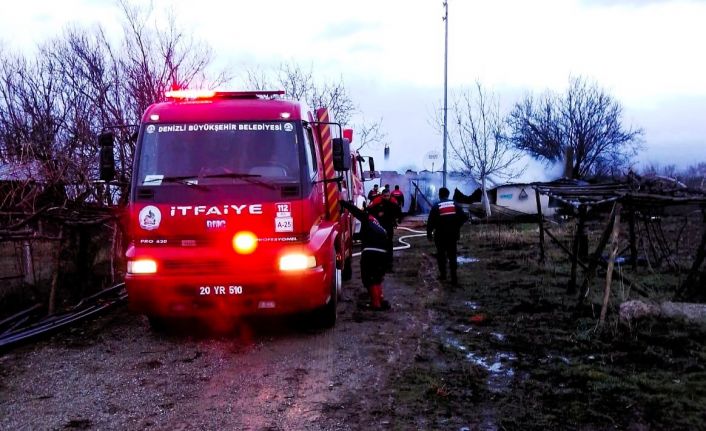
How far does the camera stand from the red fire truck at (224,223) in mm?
6734

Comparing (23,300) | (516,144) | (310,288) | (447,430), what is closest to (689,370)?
(447,430)

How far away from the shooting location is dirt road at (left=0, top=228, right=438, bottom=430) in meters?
4.93

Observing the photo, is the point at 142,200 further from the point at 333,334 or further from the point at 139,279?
the point at 333,334

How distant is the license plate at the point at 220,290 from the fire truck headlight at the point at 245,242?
0.39 m

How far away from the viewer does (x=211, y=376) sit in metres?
6.02

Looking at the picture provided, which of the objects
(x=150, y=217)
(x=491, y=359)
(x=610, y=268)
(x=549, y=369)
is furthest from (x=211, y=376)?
(x=610, y=268)

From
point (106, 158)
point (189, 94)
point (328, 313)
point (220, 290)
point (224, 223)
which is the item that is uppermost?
point (189, 94)

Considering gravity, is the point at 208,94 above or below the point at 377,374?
above

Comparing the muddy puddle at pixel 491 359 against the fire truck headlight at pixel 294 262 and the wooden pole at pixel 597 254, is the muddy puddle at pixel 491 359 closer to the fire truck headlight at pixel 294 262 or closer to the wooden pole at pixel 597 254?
the wooden pole at pixel 597 254

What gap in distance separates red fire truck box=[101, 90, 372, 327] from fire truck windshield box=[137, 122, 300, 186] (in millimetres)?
11

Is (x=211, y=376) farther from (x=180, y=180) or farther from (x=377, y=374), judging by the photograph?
(x=180, y=180)

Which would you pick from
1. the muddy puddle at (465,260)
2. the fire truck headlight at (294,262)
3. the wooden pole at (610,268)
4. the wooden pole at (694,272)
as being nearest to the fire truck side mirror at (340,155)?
the fire truck headlight at (294,262)

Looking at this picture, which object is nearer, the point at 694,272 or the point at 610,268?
the point at 610,268

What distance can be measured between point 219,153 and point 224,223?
0.88m
